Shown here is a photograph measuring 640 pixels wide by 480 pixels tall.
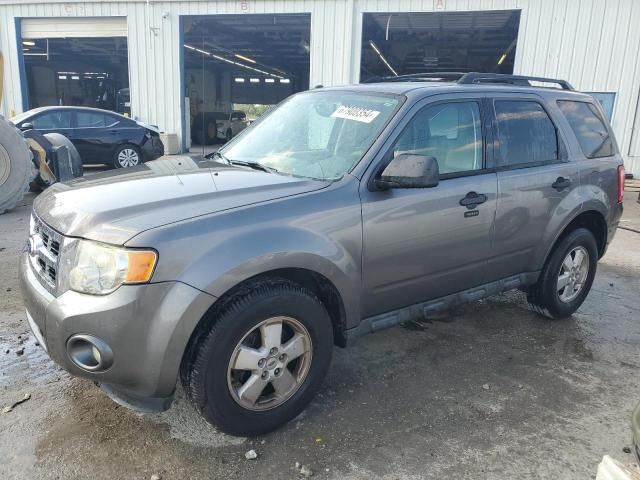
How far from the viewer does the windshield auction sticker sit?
3.31m

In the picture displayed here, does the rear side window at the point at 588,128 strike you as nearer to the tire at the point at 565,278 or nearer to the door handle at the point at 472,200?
the tire at the point at 565,278

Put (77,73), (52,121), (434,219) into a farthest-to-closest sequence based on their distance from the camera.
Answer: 1. (77,73)
2. (52,121)
3. (434,219)

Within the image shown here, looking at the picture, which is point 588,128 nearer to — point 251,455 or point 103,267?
point 251,455

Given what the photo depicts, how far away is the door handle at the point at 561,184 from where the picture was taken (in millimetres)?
4016

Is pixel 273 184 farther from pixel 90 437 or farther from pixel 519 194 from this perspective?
pixel 519 194

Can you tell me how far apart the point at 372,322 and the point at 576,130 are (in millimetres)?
2512

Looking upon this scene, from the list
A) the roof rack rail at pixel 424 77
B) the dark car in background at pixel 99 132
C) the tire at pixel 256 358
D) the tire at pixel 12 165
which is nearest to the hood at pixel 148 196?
the tire at pixel 256 358

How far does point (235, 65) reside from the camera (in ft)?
94.4

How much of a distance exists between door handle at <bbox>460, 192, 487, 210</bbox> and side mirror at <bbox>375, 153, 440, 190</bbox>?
53 centimetres

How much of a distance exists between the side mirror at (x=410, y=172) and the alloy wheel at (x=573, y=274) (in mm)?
2011

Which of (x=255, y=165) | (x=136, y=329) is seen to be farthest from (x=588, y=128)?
(x=136, y=329)

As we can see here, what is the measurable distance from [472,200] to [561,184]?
103 centimetres

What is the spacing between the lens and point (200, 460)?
2617 mm

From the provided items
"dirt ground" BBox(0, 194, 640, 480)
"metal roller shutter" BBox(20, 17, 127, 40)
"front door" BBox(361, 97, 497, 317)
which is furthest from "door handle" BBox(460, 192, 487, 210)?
"metal roller shutter" BBox(20, 17, 127, 40)
